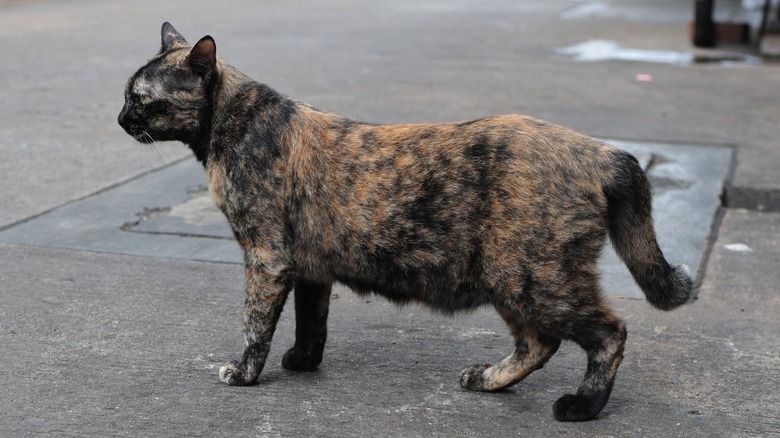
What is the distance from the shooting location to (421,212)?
399cm

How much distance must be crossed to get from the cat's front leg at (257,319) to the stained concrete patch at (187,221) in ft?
5.55

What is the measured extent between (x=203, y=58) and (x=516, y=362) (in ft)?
5.63

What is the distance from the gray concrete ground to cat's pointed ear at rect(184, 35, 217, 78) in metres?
1.23

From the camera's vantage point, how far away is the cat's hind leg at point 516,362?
4.14 m

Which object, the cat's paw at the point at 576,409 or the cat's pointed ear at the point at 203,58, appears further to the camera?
the cat's pointed ear at the point at 203,58

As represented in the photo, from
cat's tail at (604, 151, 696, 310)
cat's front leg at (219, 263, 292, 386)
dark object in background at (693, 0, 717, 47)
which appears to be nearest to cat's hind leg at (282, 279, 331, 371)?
cat's front leg at (219, 263, 292, 386)

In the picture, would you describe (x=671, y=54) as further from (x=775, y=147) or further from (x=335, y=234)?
(x=335, y=234)

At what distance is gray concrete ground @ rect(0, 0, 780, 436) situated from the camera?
3.98 m

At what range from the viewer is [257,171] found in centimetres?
413

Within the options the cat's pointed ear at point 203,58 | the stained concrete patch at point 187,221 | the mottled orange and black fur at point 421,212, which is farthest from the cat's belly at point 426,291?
the stained concrete patch at point 187,221

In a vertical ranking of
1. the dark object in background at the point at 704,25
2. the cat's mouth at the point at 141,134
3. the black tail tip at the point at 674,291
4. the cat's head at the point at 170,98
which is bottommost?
the dark object in background at the point at 704,25

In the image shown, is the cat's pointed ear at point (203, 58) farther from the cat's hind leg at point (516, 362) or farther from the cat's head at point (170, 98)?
the cat's hind leg at point (516, 362)

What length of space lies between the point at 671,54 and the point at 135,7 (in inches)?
365

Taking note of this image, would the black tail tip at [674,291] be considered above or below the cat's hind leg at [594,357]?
above
